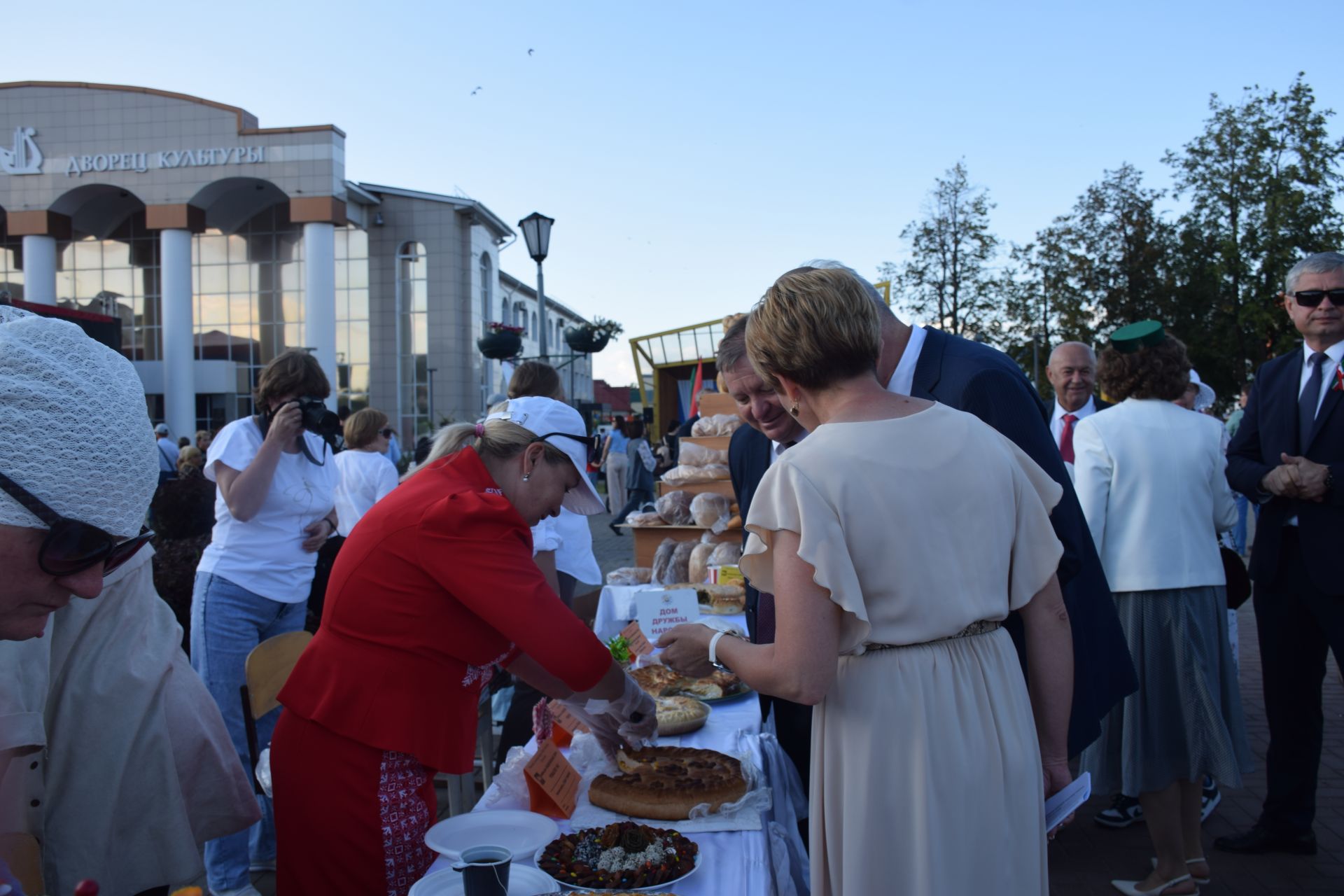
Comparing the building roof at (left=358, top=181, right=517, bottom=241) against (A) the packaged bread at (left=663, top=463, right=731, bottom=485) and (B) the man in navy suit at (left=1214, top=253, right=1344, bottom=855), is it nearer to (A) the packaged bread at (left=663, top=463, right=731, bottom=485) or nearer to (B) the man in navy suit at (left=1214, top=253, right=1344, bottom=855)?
(A) the packaged bread at (left=663, top=463, right=731, bottom=485)

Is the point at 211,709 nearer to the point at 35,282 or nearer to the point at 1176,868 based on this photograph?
the point at 1176,868

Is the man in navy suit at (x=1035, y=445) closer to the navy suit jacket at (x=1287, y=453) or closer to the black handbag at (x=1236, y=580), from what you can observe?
the navy suit jacket at (x=1287, y=453)

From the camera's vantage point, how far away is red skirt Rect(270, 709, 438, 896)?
202 cm

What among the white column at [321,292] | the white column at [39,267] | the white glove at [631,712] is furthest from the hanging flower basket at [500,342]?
the white column at [39,267]

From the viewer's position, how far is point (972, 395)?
2.05 m

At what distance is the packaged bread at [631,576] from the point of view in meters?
5.59

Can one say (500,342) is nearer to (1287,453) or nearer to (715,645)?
(1287,453)

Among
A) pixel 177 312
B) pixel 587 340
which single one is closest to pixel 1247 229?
pixel 587 340

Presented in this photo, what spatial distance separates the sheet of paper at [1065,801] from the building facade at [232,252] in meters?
25.5

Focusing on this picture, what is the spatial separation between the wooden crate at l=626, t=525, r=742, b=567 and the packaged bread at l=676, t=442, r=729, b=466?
0.48 meters

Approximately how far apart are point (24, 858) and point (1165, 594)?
348 cm

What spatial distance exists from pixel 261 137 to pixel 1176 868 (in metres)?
28.6

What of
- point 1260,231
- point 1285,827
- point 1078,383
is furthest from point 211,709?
point 1260,231

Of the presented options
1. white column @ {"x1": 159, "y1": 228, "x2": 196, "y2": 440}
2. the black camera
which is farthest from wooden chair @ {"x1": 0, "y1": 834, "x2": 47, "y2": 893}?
white column @ {"x1": 159, "y1": 228, "x2": 196, "y2": 440}
